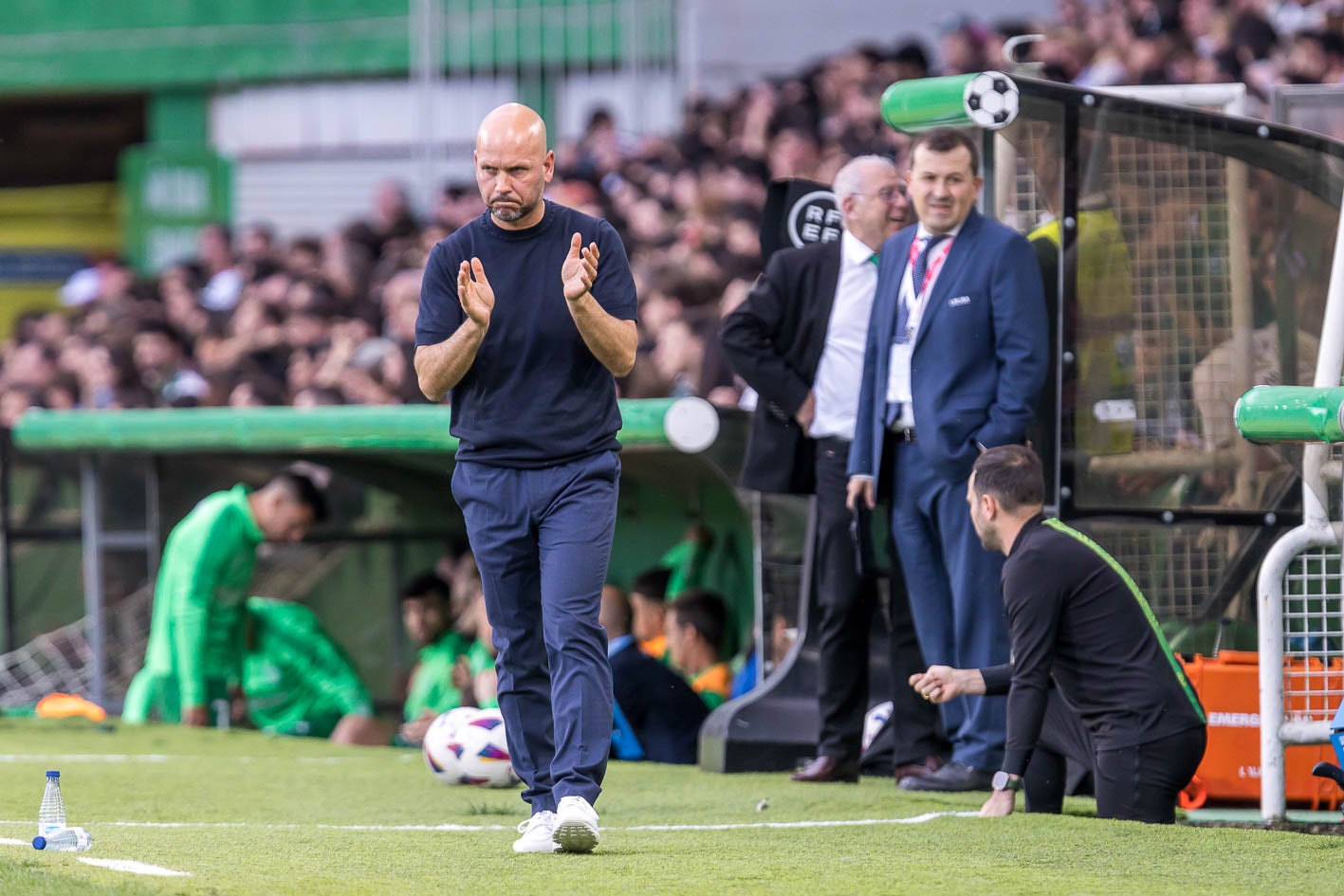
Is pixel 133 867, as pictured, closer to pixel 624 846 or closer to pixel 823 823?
pixel 624 846

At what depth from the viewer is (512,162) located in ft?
16.1

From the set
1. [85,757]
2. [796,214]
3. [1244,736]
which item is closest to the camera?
[1244,736]

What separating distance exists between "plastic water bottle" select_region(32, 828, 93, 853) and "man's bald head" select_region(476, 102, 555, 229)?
178 centimetres

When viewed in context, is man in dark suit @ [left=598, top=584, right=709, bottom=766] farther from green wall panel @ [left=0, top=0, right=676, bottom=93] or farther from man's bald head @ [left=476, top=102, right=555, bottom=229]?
green wall panel @ [left=0, top=0, right=676, bottom=93]

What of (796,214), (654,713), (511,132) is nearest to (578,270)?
(511,132)

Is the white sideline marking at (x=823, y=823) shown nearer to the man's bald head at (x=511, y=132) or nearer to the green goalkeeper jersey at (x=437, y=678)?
the man's bald head at (x=511, y=132)

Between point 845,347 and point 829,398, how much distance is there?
0.19m

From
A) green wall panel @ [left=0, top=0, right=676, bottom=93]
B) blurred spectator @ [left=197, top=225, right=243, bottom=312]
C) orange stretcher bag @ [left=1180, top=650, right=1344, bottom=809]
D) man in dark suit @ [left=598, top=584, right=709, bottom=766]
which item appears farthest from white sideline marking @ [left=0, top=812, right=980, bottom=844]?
green wall panel @ [left=0, top=0, right=676, bottom=93]

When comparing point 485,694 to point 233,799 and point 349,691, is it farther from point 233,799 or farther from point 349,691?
point 233,799

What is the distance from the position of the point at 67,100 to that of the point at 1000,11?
1200 centimetres

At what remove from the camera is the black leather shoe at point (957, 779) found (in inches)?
249

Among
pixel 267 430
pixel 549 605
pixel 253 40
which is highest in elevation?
pixel 253 40

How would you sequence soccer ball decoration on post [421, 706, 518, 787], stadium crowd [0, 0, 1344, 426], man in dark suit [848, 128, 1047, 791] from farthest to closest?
stadium crowd [0, 0, 1344, 426] < soccer ball decoration on post [421, 706, 518, 787] < man in dark suit [848, 128, 1047, 791]

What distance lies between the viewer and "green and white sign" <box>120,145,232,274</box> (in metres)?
21.7
